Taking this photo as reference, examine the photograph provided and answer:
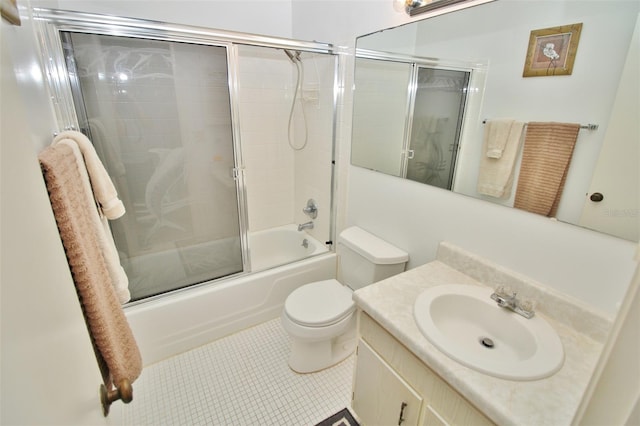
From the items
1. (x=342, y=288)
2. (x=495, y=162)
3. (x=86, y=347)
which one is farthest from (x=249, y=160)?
(x=86, y=347)

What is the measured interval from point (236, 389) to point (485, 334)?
4.40 ft

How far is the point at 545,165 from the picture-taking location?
1.10m

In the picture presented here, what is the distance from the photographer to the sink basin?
897 mm

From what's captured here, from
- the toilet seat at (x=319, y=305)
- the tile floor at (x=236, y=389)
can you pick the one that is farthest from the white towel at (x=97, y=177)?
the tile floor at (x=236, y=389)

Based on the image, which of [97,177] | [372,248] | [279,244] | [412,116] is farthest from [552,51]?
[279,244]

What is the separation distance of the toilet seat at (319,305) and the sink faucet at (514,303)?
0.80 metres

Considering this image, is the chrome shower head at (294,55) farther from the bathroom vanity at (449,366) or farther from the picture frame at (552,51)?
the bathroom vanity at (449,366)

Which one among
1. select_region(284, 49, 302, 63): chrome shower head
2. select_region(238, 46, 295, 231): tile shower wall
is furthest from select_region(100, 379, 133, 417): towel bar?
select_region(284, 49, 302, 63): chrome shower head

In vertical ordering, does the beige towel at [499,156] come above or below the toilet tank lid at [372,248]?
above

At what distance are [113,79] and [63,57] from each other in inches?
11.5

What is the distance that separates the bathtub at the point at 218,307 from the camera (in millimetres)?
1797

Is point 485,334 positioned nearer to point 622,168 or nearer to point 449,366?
point 449,366

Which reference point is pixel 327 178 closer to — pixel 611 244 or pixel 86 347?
pixel 611 244

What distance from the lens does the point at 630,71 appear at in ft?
2.89
